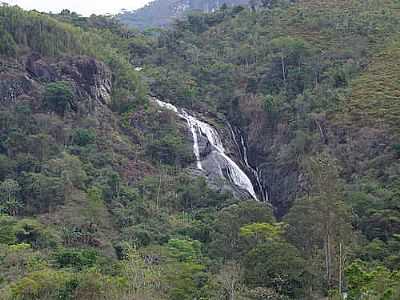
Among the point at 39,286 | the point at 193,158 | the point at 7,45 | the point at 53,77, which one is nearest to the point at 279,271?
the point at 39,286

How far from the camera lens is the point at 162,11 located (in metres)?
150

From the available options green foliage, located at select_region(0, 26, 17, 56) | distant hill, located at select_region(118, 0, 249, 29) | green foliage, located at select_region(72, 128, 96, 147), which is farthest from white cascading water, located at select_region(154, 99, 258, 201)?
distant hill, located at select_region(118, 0, 249, 29)

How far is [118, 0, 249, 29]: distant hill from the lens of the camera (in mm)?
130750

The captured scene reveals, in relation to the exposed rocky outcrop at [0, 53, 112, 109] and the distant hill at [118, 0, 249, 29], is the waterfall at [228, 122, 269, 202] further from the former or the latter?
the distant hill at [118, 0, 249, 29]

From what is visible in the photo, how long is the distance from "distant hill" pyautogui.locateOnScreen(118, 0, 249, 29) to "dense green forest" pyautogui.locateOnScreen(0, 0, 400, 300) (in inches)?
2756

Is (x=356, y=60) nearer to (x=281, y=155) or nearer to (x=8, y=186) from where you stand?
(x=281, y=155)

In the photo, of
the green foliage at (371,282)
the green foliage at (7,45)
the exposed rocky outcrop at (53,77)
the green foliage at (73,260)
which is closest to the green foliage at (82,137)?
the exposed rocky outcrop at (53,77)

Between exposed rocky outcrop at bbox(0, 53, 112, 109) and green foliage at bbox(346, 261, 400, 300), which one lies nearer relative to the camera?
green foliage at bbox(346, 261, 400, 300)

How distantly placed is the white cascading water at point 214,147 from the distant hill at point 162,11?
265 feet

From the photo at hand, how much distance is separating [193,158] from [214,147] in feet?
5.24

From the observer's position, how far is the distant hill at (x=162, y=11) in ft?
429

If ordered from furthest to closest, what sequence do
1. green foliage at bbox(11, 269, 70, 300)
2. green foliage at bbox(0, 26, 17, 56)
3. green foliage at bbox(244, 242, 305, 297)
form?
1. green foliage at bbox(0, 26, 17, 56)
2. green foliage at bbox(244, 242, 305, 297)
3. green foliage at bbox(11, 269, 70, 300)

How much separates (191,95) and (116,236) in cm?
1791

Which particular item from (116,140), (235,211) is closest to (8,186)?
(116,140)
